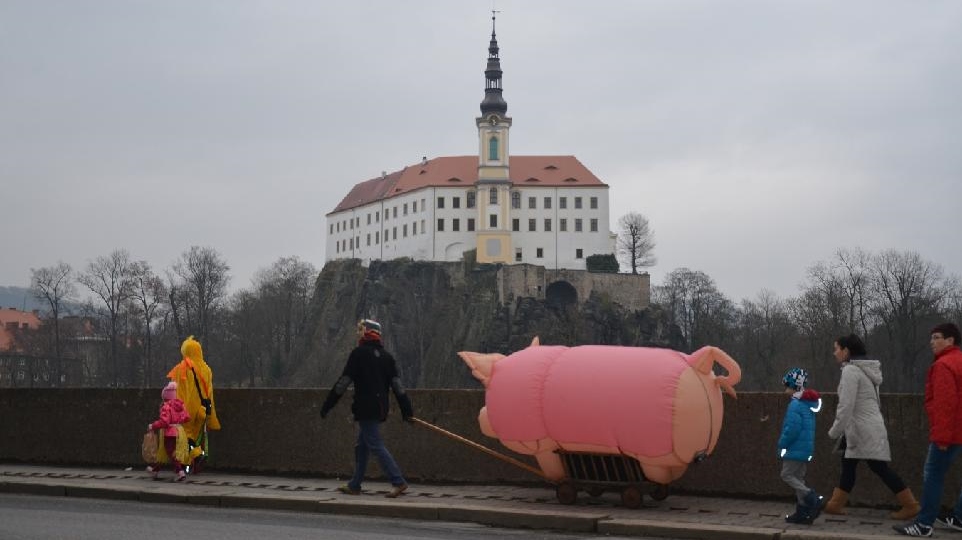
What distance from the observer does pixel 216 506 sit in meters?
13.4

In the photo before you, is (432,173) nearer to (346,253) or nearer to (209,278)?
(346,253)

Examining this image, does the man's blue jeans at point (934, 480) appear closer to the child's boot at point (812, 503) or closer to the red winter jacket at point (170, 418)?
the child's boot at point (812, 503)

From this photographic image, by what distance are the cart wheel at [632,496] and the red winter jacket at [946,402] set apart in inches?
113

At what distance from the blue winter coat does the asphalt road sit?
2.01 metres

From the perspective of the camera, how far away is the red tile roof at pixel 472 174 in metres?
135

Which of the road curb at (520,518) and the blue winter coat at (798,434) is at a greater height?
the blue winter coat at (798,434)

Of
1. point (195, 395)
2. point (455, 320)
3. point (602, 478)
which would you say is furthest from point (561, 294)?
point (602, 478)

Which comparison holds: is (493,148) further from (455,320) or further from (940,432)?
(940,432)

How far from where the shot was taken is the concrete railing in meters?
12.9

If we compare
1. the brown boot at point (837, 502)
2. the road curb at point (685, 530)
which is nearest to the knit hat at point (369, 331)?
the road curb at point (685, 530)

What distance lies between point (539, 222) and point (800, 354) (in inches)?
1682

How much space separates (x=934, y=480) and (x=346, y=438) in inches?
285

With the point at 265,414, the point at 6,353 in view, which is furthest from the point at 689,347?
the point at 265,414

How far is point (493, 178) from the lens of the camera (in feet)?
438
